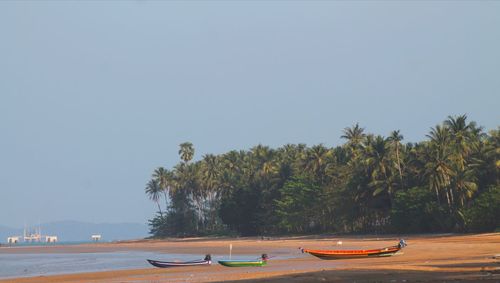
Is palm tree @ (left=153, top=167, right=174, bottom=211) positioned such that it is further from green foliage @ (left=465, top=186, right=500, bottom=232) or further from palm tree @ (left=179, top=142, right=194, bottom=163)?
green foliage @ (left=465, top=186, right=500, bottom=232)

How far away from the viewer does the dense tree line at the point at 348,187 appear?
78.8 meters

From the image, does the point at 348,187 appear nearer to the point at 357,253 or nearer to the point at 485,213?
the point at 485,213

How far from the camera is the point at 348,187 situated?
9344 cm

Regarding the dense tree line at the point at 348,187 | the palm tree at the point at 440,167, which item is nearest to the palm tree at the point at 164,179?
the dense tree line at the point at 348,187

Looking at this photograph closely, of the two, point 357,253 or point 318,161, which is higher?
point 318,161

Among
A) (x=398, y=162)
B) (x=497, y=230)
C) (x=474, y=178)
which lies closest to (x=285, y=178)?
(x=398, y=162)

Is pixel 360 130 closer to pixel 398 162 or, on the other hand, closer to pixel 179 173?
pixel 398 162

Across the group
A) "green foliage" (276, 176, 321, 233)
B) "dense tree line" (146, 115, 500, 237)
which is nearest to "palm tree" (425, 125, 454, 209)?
"dense tree line" (146, 115, 500, 237)

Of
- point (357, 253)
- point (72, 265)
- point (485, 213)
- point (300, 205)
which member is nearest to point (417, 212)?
point (485, 213)

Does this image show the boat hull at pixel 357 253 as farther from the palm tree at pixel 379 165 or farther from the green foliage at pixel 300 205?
the green foliage at pixel 300 205

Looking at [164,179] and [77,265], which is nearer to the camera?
[77,265]

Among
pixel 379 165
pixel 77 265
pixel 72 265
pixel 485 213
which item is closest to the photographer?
pixel 77 265

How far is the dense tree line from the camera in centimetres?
7881

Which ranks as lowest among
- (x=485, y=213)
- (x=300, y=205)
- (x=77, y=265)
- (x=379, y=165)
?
(x=77, y=265)
